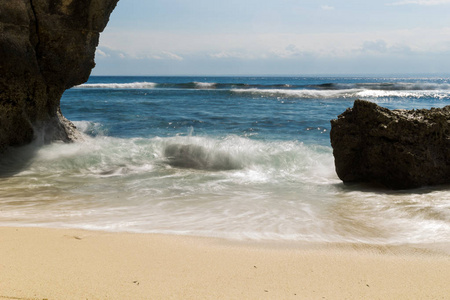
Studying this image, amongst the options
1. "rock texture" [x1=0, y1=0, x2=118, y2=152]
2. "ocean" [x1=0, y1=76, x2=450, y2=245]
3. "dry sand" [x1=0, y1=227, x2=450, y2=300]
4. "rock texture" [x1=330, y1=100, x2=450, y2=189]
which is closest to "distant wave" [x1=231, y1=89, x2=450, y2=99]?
"ocean" [x1=0, y1=76, x2=450, y2=245]

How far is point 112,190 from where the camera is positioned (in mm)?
5184

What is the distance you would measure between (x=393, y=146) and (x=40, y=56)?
577 centimetres

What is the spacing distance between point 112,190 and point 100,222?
151 centimetres

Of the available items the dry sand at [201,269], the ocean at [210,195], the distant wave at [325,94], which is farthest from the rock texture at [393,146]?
the distant wave at [325,94]

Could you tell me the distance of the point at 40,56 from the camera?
6.79m

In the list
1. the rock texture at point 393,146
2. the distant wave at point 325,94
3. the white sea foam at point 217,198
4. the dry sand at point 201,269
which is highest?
the distant wave at point 325,94

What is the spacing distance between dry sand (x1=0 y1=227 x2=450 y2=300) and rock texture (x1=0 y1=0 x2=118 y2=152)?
397cm

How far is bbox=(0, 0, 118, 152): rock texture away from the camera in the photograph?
6238 mm

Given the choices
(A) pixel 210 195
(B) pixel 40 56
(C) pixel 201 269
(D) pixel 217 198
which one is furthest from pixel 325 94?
(C) pixel 201 269

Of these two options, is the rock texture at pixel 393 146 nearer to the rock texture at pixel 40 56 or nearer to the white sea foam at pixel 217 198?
the white sea foam at pixel 217 198

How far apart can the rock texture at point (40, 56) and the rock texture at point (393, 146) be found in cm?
456

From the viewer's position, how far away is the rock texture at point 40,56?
20.5ft

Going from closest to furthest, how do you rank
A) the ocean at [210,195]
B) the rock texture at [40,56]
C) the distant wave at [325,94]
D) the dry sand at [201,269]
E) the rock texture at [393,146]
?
the dry sand at [201,269] < the ocean at [210,195] < the rock texture at [393,146] < the rock texture at [40,56] < the distant wave at [325,94]

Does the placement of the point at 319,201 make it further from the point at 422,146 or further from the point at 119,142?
the point at 119,142
